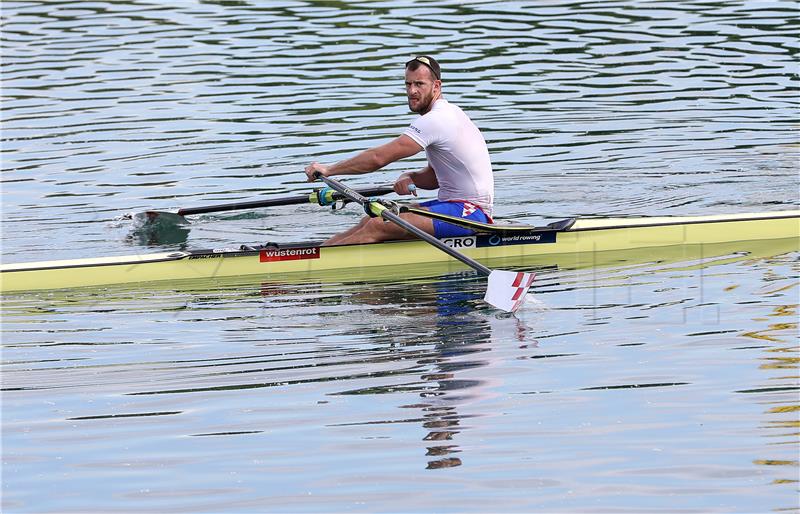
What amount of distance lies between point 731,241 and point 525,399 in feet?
15.8

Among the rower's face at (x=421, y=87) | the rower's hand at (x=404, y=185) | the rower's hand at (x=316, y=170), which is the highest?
the rower's face at (x=421, y=87)

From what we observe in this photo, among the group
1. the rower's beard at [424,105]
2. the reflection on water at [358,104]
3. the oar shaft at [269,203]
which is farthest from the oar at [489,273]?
the reflection on water at [358,104]

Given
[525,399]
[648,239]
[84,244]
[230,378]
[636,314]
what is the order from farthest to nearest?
[84,244], [648,239], [636,314], [230,378], [525,399]

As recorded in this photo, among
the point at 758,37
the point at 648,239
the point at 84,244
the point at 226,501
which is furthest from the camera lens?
the point at 758,37

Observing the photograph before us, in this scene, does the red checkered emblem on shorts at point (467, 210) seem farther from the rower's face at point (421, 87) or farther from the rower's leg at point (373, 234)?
the rower's face at point (421, 87)

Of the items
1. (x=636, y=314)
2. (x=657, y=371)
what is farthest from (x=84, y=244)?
(x=657, y=371)

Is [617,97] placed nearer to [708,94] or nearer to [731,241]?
[708,94]

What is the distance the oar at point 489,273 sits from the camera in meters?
9.84

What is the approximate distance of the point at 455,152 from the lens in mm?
10852

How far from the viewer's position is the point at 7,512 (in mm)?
6328

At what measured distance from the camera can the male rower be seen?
10719mm

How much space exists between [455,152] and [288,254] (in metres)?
1.76

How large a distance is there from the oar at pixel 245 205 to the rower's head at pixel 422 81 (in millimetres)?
1192

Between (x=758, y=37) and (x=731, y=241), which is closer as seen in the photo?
(x=731, y=241)
